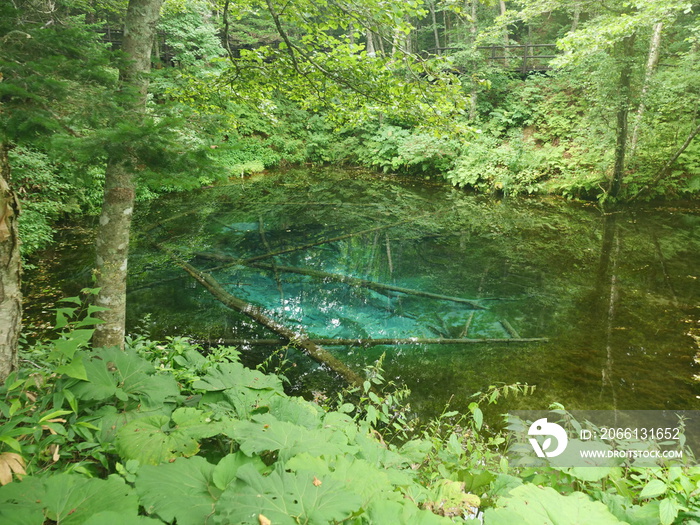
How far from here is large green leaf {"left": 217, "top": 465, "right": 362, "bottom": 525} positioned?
1182 millimetres

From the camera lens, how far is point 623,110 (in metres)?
11.1

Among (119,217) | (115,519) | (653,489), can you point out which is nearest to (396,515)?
(115,519)

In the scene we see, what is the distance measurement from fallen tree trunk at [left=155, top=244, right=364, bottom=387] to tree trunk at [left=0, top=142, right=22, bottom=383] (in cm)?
321

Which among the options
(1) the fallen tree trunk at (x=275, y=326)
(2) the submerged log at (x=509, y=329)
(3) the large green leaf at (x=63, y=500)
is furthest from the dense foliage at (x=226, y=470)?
(2) the submerged log at (x=509, y=329)

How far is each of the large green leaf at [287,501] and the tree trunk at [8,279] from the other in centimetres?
193

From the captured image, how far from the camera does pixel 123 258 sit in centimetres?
326

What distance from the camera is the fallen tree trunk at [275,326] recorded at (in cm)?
469

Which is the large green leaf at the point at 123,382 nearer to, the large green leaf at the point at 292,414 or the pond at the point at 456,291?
the large green leaf at the point at 292,414

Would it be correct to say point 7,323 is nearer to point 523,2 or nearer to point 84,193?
point 84,193

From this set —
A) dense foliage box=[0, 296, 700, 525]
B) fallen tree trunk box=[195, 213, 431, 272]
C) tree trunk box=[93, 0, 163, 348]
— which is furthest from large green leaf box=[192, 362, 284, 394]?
fallen tree trunk box=[195, 213, 431, 272]

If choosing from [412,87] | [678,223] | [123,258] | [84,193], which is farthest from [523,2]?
[84,193]

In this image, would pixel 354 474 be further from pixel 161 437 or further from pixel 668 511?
pixel 668 511

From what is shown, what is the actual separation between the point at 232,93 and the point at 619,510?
5463 millimetres

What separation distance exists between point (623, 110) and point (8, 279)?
14.8 m
